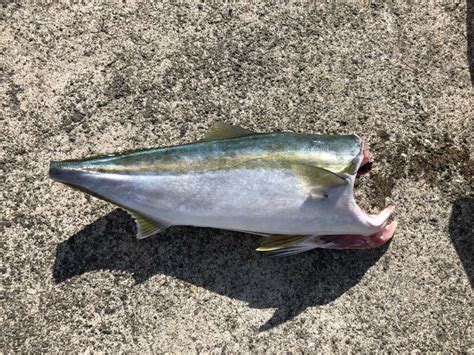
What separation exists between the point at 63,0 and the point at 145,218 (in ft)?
5.34

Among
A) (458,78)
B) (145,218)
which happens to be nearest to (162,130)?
(145,218)

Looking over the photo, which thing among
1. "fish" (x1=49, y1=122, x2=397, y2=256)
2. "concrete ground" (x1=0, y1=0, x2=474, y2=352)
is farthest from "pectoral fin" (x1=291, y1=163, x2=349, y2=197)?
"concrete ground" (x1=0, y1=0, x2=474, y2=352)

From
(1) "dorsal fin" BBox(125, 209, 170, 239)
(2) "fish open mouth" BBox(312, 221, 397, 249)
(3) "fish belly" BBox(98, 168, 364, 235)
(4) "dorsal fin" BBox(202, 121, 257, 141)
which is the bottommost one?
(2) "fish open mouth" BBox(312, 221, 397, 249)

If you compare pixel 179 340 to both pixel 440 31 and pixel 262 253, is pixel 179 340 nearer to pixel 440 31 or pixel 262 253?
pixel 262 253

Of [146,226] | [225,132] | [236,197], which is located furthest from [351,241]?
[146,226]

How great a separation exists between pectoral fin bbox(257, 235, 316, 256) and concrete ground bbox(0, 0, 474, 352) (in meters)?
0.17

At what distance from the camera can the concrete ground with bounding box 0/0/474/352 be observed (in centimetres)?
275

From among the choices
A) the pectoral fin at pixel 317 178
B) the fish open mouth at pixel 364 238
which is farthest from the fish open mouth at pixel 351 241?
Answer: the pectoral fin at pixel 317 178

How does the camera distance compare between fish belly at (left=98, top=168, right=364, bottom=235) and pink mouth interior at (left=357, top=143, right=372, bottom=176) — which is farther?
pink mouth interior at (left=357, top=143, right=372, bottom=176)

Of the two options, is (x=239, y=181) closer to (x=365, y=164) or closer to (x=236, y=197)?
(x=236, y=197)

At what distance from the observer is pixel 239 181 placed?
2553 millimetres

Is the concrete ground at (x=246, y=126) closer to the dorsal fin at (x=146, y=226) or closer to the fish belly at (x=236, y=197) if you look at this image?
the dorsal fin at (x=146, y=226)

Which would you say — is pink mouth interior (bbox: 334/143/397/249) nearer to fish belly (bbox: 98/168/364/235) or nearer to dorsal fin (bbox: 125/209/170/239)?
fish belly (bbox: 98/168/364/235)

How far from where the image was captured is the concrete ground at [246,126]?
275 cm
